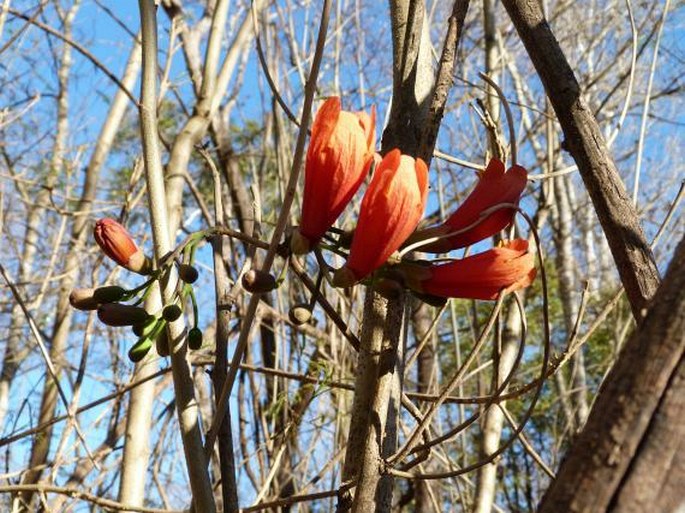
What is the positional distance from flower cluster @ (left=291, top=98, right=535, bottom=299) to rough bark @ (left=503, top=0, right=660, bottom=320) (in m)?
0.14

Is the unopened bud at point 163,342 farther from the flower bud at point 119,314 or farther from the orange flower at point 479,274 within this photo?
the orange flower at point 479,274

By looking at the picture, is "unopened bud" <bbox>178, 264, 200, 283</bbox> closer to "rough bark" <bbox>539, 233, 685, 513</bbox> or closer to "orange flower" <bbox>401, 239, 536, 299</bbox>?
"orange flower" <bbox>401, 239, 536, 299</bbox>

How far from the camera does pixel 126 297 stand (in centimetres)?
60

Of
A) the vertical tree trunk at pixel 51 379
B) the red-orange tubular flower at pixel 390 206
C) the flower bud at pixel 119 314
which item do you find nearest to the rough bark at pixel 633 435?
the red-orange tubular flower at pixel 390 206

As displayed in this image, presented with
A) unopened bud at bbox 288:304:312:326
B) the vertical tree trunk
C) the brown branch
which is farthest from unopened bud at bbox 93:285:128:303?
the vertical tree trunk

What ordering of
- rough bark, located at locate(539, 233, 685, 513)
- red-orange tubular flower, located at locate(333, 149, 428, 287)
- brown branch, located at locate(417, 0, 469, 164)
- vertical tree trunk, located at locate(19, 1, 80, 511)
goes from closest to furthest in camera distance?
rough bark, located at locate(539, 233, 685, 513)
red-orange tubular flower, located at locate(333, 149, 428, 287)
brown branch, located at locate(417, 0, 469, 164)
vertical tree trunk, located at locate(19, 1, 80, 511)

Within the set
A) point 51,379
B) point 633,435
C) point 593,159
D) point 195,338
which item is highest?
point 51,379

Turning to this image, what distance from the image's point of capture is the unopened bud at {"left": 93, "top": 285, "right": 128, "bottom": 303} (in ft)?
1.90

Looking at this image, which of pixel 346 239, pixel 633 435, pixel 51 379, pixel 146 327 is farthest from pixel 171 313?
pixel 51 379

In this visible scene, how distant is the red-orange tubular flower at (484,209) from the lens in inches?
23.9

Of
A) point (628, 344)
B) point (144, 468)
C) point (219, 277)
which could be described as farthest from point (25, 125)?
point (628, 344)

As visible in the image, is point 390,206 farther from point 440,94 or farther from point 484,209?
point 440,94

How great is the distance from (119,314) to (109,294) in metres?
0.03

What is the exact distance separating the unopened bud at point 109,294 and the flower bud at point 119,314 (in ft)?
0.04
